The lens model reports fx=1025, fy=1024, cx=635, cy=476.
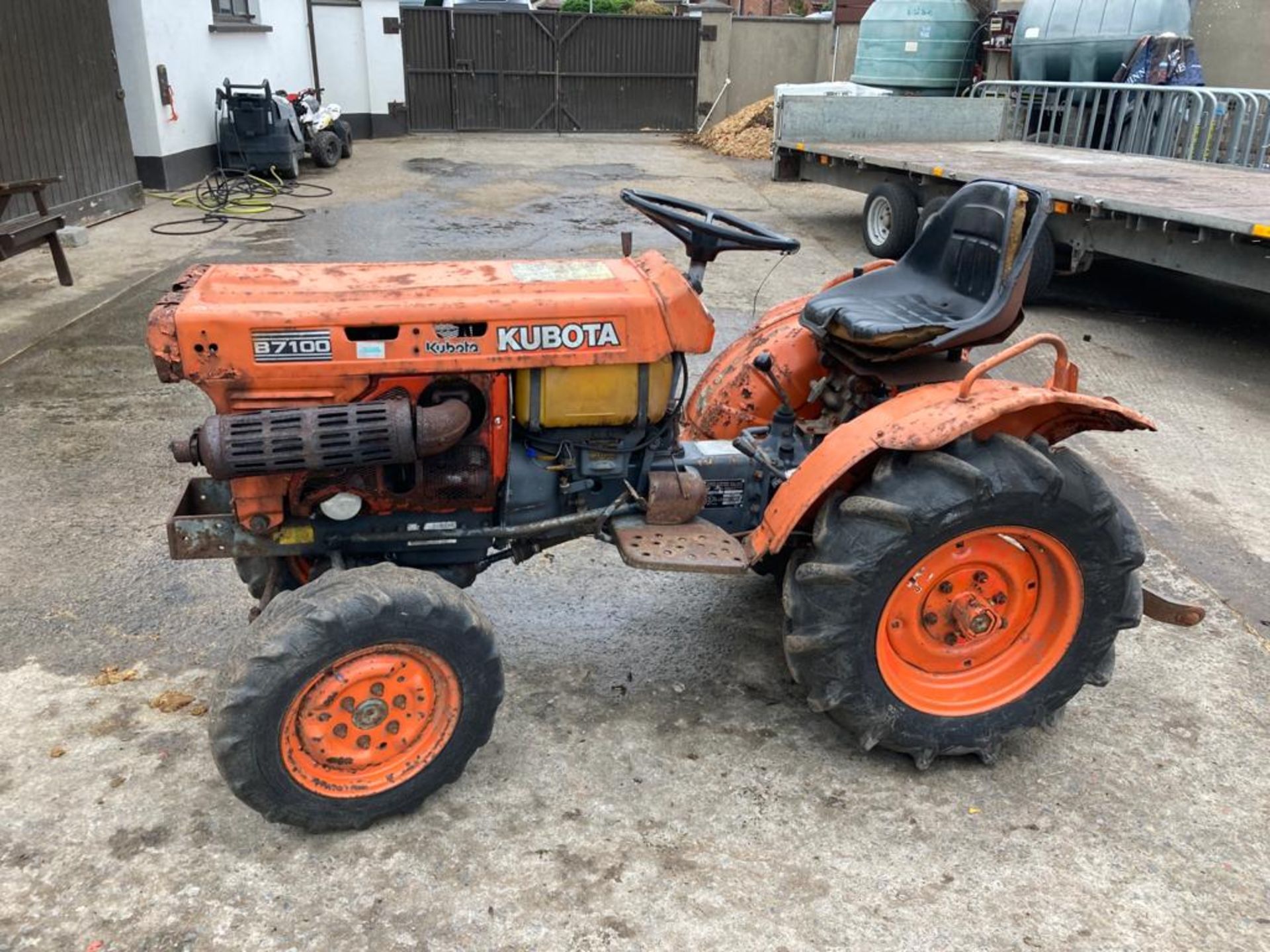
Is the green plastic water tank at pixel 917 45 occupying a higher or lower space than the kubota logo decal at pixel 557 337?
higher

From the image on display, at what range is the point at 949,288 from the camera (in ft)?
10.3

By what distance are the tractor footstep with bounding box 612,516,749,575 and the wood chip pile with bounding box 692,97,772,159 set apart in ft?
Result: 45.8

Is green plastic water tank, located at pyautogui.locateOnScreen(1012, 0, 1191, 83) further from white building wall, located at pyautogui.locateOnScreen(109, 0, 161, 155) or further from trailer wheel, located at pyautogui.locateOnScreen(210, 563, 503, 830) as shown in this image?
trailer wheel, located at pyautogui.locateOnScreen(210, 563, 503, 830)

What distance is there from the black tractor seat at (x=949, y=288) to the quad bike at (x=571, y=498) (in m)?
0.01

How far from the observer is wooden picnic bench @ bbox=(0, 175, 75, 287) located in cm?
629

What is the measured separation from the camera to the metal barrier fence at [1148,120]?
899 centimetres

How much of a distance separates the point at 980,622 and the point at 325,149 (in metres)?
12.4

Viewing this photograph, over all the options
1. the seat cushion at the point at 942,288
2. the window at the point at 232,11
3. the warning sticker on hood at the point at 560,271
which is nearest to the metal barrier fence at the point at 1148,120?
the seat cushion at the point at 942,288

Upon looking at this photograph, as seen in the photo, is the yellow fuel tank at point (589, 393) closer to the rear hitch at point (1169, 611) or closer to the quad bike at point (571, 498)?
the quad bike at point (571, 498)

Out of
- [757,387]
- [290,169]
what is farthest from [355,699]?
[290,169]

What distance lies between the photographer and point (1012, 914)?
2.21 m

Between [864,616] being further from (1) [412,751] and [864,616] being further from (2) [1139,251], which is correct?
(2) [1139,251]

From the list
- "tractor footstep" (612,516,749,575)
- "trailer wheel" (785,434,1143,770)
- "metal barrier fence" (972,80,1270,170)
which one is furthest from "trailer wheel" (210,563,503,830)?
"metal barrier fence" (972,80,1270,170)

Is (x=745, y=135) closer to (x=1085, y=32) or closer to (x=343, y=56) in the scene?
(x=1085, y=32)
